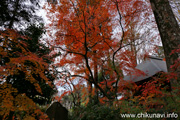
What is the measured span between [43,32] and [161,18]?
7328mm

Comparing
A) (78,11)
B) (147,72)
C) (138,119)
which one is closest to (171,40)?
(138,119)

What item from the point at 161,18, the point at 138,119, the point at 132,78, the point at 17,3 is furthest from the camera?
the point at 132,78

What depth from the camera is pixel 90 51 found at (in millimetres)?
8539

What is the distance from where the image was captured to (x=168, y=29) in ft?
11.2

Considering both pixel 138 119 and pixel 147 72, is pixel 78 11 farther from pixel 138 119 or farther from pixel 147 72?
pixel 147 72

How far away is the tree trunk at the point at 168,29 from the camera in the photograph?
3295 mm

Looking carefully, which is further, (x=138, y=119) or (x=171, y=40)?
(x=138, y=119)

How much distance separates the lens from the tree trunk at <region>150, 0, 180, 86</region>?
3.29 meters

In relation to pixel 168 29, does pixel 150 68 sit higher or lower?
lower

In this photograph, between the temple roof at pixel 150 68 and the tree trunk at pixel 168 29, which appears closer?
the tree trunk at pixel 168 29

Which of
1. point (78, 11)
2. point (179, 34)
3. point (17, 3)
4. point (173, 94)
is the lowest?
point (173, 94)

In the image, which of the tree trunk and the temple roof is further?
the temple roof

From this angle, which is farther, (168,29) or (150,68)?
(150,68)

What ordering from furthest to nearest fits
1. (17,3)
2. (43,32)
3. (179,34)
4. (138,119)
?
(43,32) < (17,3) < (138,119) < (179,34)
